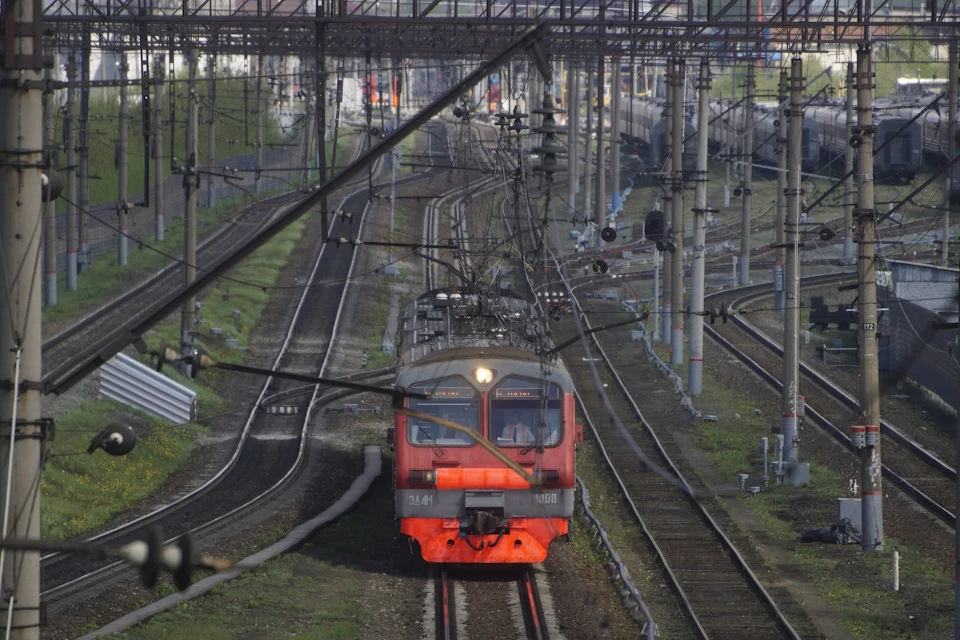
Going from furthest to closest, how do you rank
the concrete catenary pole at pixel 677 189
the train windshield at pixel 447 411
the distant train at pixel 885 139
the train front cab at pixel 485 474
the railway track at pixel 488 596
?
the distant train at pixel 885 139 → the concrete catenary pole at pixel 677 189 → the train windshield at pixel 447 411 → the train front cab at pixel 485 474 → the railway track at pixel 488 596

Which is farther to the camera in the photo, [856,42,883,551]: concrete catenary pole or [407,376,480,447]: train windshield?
[856,42,883,551]: concrete catenary pole

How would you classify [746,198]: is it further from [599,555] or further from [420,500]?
[420,500]

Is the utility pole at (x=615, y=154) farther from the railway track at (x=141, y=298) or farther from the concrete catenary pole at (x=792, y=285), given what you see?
the concrete catenary pole at (x=792, y=285)

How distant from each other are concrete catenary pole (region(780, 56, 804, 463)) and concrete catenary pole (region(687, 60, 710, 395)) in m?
4.53

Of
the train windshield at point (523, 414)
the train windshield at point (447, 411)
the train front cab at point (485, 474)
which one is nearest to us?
the train front cab at point (485, 474)

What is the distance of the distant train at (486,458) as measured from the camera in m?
16.2

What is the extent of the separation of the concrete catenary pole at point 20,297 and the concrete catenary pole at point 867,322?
13.0 metres

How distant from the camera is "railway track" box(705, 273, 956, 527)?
22453 millimetres

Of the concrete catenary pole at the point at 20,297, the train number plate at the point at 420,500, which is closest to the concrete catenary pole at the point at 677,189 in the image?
the train number plate at the point at 420,500

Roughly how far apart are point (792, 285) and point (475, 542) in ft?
34.1

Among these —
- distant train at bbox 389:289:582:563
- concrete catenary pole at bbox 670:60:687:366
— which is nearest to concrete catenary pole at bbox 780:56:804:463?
concrete catenary pole at bbox 670:60:687:366

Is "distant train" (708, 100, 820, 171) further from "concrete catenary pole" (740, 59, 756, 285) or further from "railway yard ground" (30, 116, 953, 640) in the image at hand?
"railway yard ground" (30, 116, 953, 640)

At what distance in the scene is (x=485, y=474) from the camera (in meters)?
16.2

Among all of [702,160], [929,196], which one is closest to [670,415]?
[702,160]
